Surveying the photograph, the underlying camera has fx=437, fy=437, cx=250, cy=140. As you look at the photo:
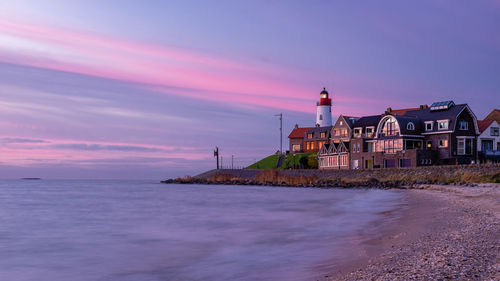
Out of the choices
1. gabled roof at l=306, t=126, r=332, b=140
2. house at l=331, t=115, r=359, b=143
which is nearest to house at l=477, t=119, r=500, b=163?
house at l=331, t=115, r=359, b=143

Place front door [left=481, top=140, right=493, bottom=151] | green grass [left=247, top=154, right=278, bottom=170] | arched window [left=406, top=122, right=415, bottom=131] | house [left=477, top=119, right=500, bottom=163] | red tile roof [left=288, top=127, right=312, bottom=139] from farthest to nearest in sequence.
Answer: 1. red tile roof [left=288, top=127, right=312, bottom=139]
2. green grass [left=247, top=154, right=278, bottom=170]
3. front door [left=481, top=140, right=493, bottom=151]
4. arched window [left=406, top=122, right=415, bottom=131]
5. house [left=477, top=119, right=500, bottom=163]

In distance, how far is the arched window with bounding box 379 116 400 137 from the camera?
65188 mm

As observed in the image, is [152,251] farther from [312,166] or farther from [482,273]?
[312,166]

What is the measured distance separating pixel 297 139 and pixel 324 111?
9.00 metres

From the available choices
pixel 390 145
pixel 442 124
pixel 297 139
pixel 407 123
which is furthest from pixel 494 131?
pixel 297 139

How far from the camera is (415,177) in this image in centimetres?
5159

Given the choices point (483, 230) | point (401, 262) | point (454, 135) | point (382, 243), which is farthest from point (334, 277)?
point (454, 135)

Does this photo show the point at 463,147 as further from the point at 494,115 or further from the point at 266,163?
the point at 266,163

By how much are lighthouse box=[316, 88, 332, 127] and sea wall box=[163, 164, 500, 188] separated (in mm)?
21120

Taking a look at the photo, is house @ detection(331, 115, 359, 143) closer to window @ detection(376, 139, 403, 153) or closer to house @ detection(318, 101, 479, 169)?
house @ detection(318, 101, 479, 169)

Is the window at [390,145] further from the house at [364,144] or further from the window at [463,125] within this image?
the window at [463,125]

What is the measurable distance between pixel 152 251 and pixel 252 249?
307 centimetres

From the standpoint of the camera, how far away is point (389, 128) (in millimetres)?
66688

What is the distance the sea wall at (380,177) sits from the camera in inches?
1700
